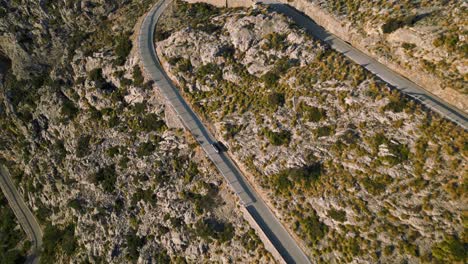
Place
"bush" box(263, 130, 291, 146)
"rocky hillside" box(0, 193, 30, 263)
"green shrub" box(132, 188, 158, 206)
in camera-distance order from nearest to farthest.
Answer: "bush" box(263, 130, 291, 146) → "green shrub" box(132, 188, 158, 206) → "rocky hillside" box(0, 193, 30, 263)

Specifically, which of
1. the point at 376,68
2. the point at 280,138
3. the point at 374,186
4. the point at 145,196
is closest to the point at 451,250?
the point at 374,186

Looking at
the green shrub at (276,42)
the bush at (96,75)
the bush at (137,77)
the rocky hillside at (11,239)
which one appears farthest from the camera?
the rocky hillside at (11,239)

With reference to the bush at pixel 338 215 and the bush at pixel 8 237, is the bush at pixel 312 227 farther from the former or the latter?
the bush at pixel 8 237

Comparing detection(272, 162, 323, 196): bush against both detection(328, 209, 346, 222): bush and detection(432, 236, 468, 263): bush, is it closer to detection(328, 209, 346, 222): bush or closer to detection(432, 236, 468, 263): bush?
detection(328, 209, 346, 222): bush

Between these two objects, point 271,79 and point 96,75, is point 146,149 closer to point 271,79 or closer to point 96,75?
point 96,75

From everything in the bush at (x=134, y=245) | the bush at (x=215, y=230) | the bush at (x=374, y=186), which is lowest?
the bush at (x=134, y=245)

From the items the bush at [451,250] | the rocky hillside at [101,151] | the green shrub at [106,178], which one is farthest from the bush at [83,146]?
the bush at [451,250]

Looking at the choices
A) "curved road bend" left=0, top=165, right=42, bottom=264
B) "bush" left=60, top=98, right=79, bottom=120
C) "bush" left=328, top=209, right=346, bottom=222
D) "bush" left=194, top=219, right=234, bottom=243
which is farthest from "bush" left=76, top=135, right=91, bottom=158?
"bush" left=328, top=209, right=346, bottom=222
